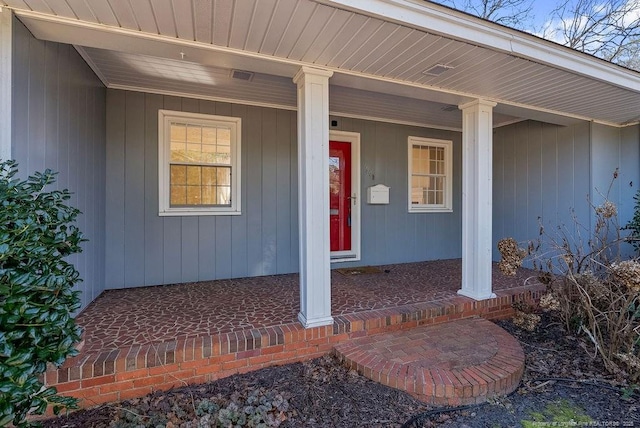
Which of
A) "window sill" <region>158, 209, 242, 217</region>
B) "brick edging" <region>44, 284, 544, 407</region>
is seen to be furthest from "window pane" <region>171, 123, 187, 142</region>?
"brick edging" <region>44, 284, 544, 407</region>

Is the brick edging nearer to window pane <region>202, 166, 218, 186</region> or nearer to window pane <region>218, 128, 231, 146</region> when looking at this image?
window pane <region>202, 166, 218, 186</region>

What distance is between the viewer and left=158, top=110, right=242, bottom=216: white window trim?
4.08m

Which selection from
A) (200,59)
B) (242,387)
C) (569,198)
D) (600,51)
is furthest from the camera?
(600,51)

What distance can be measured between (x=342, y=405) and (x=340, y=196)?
347 centimetres

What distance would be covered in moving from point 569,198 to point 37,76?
6496 mm

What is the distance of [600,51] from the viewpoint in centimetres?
766

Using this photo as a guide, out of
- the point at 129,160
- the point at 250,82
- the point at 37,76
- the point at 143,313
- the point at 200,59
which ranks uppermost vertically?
the point at 250,82

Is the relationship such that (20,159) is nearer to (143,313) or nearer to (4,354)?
(4,354)

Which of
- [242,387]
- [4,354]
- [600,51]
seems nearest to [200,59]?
[4,354]

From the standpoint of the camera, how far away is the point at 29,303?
1.49 meters

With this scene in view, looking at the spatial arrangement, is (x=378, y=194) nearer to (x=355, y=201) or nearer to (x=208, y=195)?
(x=355, y=201)

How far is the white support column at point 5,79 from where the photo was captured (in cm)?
197

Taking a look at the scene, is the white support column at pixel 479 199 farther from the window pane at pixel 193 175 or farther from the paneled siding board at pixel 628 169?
the window pane at pixel 193 175

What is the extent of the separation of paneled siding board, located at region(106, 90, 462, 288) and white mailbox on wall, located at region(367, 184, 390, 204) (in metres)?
0.11
